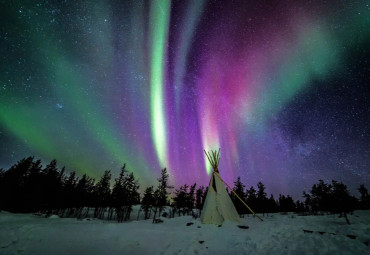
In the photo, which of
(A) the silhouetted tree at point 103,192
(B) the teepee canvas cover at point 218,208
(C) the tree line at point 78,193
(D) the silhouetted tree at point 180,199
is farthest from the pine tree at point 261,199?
(A) the silhouetted tree at point 103,192

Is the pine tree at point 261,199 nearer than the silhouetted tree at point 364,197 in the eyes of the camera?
Yes

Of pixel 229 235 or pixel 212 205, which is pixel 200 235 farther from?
pixel 212 205

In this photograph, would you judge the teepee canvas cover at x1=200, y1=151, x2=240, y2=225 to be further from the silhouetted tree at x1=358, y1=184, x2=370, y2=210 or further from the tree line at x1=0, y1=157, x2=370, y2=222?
the silhouetted tree at x1=358, y1=184, x2=370, y2=210

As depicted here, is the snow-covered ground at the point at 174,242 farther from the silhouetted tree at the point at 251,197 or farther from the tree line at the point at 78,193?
the silhouetted tree at the point at 251,197

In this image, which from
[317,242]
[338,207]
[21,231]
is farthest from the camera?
[338,207]

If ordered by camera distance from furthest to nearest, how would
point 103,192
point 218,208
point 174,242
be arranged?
point 103,192 → point 218,208 → point 174,242

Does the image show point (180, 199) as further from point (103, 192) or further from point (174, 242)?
point (174, 242)

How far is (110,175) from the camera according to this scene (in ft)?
147

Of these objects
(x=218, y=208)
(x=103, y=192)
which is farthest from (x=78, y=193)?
(x=218, y=208)

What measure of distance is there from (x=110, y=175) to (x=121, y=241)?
40504mm

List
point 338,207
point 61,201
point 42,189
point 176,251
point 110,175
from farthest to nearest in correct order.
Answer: point 110,175 → point 61,201 → point 42,189 → point 338,207 → point 176,251

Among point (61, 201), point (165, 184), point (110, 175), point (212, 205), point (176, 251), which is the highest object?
point (110, 175)

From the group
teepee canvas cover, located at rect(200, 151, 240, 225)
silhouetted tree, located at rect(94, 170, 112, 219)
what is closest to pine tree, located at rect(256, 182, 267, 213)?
teepee canvas cover, located at rect(200, 151, 240, 225)

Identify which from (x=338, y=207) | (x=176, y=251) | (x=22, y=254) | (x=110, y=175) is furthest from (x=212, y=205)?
(x=110, y=175)
